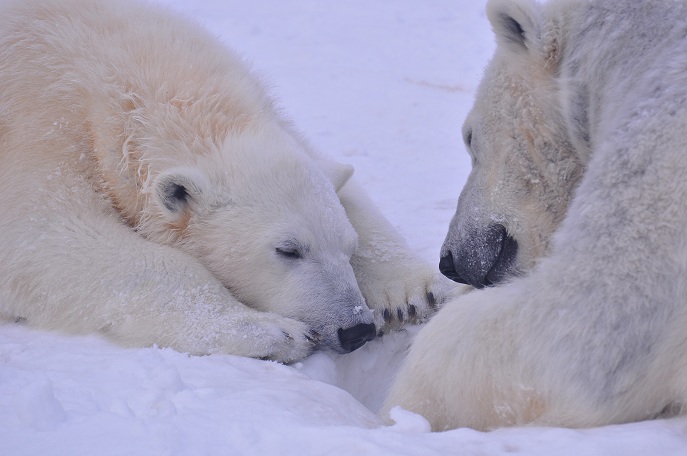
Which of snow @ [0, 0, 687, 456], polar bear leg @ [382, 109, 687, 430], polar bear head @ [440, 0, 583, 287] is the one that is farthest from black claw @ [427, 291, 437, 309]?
polar bear leg @ [382, 109, 687, 430]

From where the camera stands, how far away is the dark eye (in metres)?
3.57

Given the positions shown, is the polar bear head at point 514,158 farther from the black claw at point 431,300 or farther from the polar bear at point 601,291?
the black claw at point 431,300

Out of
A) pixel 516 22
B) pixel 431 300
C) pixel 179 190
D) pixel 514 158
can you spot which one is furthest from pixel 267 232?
pixel 516 22

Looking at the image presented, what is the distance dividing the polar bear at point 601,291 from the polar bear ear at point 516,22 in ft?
0.48

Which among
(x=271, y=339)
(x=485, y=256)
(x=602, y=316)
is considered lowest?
(x=271, y=339)

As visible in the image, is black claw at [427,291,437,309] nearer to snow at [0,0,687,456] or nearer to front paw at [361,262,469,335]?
front paw at [361,262,469,335]

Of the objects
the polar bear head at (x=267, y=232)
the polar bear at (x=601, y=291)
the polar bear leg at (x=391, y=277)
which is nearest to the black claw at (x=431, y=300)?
the polar bear leg at (x=391, y=277)

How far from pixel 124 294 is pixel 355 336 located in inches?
36.3

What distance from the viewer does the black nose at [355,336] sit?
137 inches

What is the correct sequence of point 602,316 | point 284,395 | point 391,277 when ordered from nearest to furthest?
point 602,316 → point 284,395 → point 391,277

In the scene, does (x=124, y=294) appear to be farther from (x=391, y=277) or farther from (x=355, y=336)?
(x=391, y=277)

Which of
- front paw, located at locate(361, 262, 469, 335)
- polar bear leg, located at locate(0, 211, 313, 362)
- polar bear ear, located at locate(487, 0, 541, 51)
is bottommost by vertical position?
polar bear leg, located at locate(0, 211, 313, 362)

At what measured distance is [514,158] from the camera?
11.1 feet

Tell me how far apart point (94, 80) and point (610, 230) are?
2.52 m
